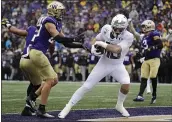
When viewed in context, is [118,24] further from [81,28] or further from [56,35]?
[81,28]

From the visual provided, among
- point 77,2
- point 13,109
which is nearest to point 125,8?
point 77,2

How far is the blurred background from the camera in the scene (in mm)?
23156

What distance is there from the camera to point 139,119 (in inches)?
292

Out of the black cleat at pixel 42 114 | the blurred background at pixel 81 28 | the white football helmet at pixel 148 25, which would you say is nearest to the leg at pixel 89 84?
the black cleat at pixel 42 114

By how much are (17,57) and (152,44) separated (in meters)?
13.9

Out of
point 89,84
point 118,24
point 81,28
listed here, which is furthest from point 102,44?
point 81,28

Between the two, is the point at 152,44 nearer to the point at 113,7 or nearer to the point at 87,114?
the point at 87,114

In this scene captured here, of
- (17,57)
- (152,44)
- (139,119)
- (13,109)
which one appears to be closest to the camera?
(139,119)

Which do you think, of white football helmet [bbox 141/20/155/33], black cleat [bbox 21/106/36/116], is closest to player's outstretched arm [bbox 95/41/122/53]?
black cleat [bbox 21/106/36/116]

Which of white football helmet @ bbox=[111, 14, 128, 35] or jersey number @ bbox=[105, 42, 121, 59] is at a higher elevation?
white football helmet @ bbox=[111, 14, 128, 35]

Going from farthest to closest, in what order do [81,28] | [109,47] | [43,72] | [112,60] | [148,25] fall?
[81,28], [148,25], [43,72], [112,60], [109,47]

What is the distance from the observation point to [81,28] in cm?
2625

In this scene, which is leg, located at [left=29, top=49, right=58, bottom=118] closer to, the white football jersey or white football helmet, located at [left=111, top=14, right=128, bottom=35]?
the white football jersey

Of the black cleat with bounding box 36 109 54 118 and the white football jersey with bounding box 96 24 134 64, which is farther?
the white football jersey with bounding box 96 24 134 64
